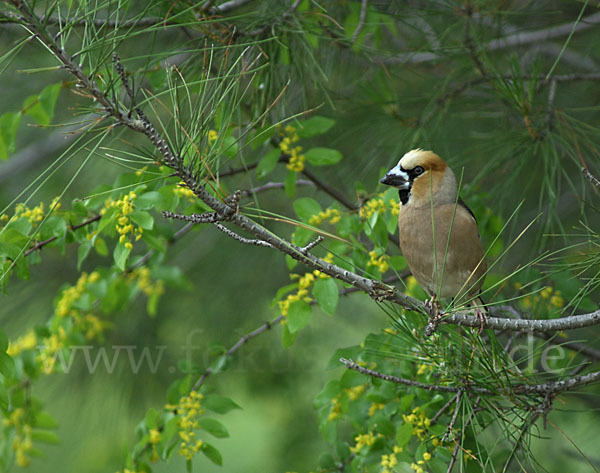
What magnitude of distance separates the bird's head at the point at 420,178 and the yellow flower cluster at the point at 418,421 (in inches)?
30.4

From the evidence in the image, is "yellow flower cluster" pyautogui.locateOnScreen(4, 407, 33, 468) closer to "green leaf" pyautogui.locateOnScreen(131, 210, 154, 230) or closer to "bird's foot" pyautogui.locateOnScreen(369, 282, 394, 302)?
"green leaf" pyautogui.locateOnScreen(131, 210, 154, 230)

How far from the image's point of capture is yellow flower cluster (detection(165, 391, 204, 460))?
76.5 inches

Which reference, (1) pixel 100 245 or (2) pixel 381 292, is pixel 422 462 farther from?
(1) pixel 100 245

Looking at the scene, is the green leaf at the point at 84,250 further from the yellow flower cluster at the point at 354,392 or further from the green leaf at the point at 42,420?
the yellow flower cluster at the point at 354,392

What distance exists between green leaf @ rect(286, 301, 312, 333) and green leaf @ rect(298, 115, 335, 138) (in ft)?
1.84

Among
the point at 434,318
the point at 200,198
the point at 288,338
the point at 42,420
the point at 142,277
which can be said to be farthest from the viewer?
the point at 142,277

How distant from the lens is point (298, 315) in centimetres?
190

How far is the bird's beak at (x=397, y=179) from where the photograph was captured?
2.16 metres

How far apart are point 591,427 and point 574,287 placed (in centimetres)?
160

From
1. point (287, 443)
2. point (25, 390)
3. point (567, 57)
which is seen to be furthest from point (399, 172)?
point (287, 443)

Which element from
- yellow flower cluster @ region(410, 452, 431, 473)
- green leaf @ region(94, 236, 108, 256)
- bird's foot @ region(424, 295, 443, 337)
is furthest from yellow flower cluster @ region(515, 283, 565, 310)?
green leaf @ region(94, 236, 108, 256)

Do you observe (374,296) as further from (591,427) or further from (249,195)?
(591,427)

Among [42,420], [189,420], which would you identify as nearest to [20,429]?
[42,420]

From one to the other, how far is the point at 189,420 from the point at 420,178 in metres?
1.12
